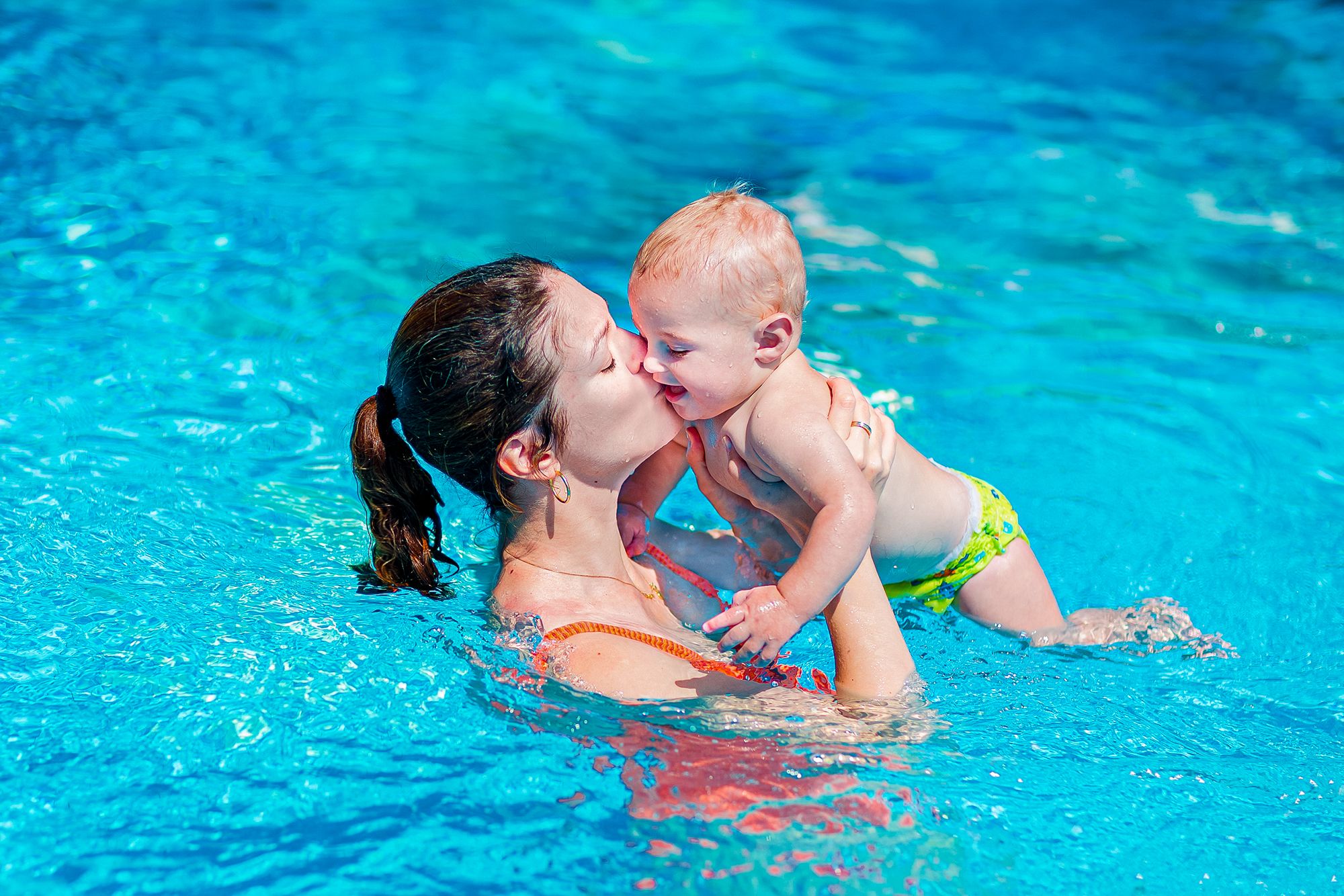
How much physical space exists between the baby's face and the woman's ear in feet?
1.33

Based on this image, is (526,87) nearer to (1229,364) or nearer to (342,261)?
(342,261)

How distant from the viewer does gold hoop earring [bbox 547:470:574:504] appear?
3.45 m

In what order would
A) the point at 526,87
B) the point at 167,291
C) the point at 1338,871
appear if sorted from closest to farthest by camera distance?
the point at 1338,871
the point at 167,291
the point at 526,87

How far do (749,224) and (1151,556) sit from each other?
2726mm

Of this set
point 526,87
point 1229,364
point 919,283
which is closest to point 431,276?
point 919,283

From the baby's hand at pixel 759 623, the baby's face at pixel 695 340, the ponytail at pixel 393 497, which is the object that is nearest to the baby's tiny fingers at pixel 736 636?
the baby's hand at pixel 759 623

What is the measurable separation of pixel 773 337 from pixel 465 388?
892 mm

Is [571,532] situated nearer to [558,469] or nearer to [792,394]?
[558,469]

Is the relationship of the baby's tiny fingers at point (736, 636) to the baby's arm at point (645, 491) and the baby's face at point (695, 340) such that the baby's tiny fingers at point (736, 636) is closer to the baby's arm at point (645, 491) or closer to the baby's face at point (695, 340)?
the baby's face at point (695, 340)

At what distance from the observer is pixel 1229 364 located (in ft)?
20.6

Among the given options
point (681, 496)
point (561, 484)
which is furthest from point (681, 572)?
point (681, 496)

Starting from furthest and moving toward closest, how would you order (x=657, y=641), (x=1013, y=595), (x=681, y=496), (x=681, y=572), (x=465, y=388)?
1. (x=681, y=496)
2. (x=1013, y=595)
3. (x=681, y=572)
4. (x=657, y=641)
5. (x=465, y=388)

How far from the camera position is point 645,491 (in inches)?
157

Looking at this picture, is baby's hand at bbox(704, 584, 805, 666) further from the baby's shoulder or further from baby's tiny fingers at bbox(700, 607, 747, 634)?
the baby's shoulder
